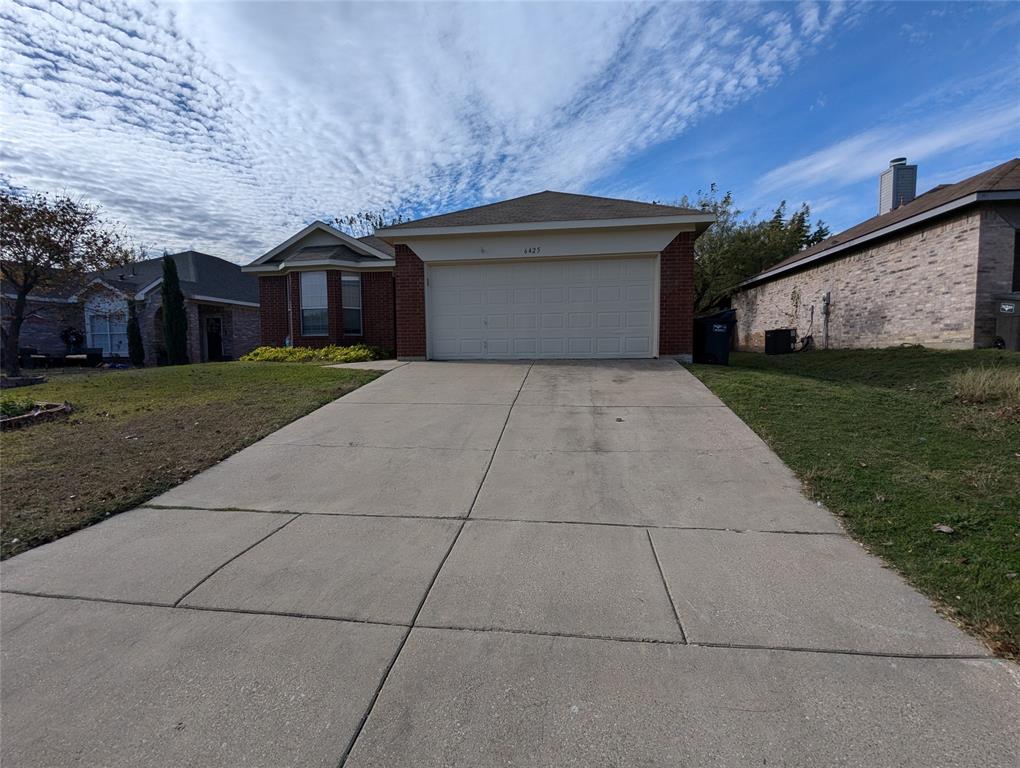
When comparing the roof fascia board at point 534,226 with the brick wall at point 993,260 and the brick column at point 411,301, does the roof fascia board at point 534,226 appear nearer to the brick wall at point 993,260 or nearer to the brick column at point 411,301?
the brick column at point 411,301

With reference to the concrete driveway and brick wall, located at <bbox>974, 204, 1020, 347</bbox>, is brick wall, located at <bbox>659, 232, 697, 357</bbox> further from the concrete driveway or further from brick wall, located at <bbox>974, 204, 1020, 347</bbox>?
the concrete driveway

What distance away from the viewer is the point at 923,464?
15.7ft

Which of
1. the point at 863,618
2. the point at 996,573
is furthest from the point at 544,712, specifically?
the point at 996,573

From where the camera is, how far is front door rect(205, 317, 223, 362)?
76.2 feet

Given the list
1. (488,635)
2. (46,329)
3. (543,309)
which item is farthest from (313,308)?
(46,329)

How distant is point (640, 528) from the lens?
12.9ft

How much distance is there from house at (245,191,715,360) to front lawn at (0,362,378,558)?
2.74 m

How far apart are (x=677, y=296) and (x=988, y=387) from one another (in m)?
5.56

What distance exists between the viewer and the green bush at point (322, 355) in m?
14.0

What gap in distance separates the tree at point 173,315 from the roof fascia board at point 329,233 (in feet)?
14.7

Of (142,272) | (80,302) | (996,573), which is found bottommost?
(996,573)

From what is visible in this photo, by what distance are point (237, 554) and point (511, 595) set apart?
6.73 feet

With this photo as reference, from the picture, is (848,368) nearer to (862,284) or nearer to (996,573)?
(862,284)

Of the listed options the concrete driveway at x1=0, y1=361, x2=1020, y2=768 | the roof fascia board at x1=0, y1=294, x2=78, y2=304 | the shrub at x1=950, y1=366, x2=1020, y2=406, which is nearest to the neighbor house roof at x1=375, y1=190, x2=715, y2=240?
the shrub at x1=950, y1=366, x2=1020, y2=406
